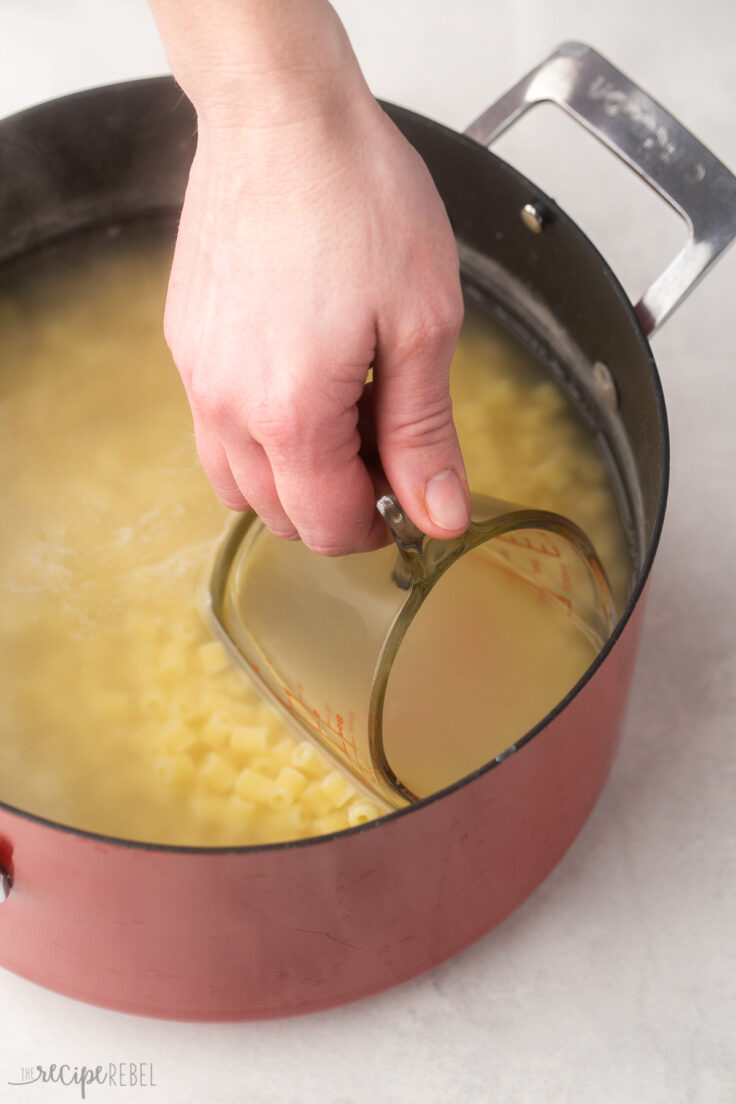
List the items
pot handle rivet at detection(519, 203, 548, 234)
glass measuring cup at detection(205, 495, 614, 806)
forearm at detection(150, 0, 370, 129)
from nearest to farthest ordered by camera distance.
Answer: forearm at detection(150, 0, 370, 129)
glass measuring cup at detection(205, 495, 614, 806)
pot handle rivet at detection(519, 203, 548, 234)

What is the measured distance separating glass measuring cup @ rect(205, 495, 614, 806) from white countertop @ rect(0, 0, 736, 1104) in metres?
0.17

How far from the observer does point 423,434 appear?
0.72 m

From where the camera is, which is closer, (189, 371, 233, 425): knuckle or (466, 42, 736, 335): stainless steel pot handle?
(189, 371, 233, 425): knuckle

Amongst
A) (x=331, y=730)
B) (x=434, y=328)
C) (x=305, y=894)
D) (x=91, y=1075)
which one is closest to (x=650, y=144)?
(x=434, y=328)

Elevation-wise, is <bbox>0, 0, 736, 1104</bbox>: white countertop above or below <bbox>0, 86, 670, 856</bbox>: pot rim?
below

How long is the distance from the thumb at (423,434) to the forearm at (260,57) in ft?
0.48

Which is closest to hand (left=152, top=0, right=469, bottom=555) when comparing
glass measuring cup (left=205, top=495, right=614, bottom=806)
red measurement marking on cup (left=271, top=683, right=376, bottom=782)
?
glass measuring cup (left=205, top=495, right=614, bottom=806)

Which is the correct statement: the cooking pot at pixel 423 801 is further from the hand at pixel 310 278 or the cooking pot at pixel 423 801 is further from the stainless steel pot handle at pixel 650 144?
the hand at pixel 310 278

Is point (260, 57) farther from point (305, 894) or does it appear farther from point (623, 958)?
point (623, 958)

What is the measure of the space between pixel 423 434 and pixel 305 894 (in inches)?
11.2

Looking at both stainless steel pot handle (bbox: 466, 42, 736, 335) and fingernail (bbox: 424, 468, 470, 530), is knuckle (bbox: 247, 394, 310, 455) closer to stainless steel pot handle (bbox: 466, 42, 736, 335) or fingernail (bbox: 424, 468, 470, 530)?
fingernail (bbox: 424, 468, 470, 530)

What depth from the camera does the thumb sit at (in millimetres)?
689

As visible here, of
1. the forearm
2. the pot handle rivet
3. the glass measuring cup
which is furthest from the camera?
the pot handle rivet

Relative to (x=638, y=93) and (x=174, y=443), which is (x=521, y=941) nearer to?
(x=174, y=443)
